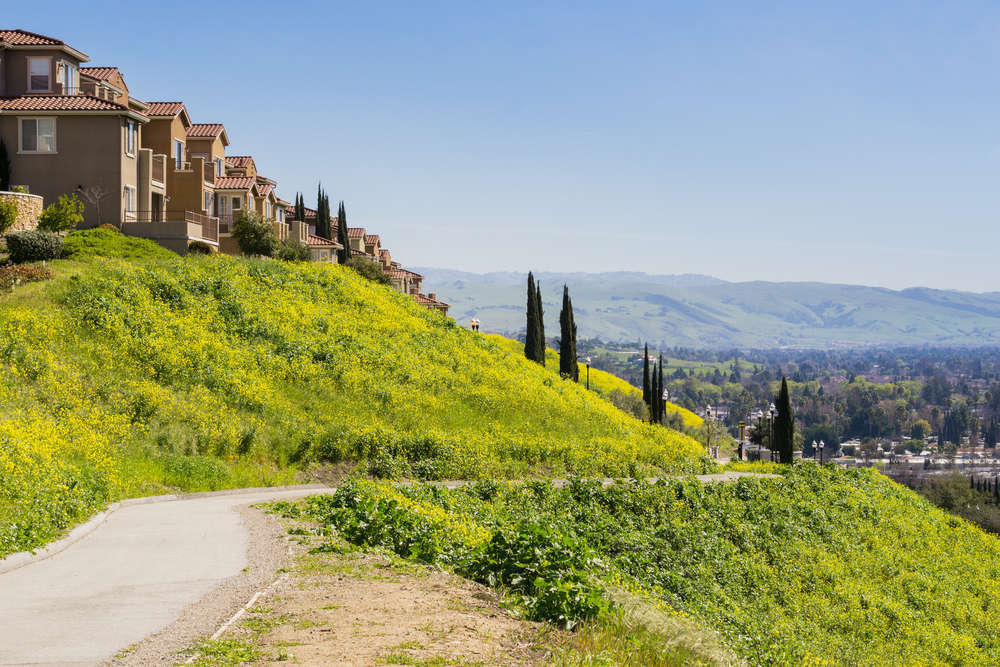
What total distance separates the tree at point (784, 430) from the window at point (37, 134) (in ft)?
158

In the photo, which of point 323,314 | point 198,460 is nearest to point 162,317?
point 323,314

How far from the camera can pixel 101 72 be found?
178 feet

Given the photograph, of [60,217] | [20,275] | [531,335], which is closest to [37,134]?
[60,217]

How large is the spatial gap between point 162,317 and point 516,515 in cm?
1870

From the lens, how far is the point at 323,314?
137ft

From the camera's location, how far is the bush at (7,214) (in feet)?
120

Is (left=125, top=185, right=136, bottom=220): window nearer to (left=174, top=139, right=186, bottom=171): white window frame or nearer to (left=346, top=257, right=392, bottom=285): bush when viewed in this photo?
(left=174, top=139, right=186, bottom=171): white window frame

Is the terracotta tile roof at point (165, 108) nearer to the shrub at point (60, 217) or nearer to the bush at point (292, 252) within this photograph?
the bush at point (292, 252)

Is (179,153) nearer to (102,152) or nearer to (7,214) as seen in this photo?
(102,152)

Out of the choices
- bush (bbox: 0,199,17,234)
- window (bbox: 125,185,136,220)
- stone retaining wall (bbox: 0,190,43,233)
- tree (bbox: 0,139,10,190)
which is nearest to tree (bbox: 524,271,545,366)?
window (bbox: 125,185,136,220)

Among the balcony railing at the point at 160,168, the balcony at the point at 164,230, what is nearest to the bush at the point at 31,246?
the balcony at the point at 164,230

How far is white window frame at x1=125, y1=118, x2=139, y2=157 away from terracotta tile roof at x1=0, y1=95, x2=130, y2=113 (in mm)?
1467

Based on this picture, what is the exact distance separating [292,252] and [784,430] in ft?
119

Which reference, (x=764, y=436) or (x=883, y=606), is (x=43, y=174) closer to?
(x=883, y=606)
